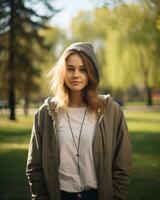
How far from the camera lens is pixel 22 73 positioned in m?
25.9

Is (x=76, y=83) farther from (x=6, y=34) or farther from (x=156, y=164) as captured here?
(x=6, y=34)

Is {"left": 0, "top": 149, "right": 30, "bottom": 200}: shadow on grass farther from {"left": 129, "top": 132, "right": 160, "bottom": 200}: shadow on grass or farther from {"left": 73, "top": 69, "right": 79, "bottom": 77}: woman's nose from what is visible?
{"left": 73, "top": 69, "right": 79, "bottom": 77}: woman's nose

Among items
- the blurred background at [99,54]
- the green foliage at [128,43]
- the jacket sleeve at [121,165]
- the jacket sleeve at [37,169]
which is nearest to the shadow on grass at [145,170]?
the blurred background at [99,54]

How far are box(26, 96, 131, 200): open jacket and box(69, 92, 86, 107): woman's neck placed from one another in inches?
4.5

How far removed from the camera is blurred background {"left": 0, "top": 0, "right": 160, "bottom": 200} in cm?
851

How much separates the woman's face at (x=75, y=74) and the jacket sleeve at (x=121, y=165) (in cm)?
30

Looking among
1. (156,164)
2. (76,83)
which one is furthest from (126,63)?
(76,83)

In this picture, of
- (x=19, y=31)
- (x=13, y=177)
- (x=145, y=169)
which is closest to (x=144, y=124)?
(x=19, y=31)

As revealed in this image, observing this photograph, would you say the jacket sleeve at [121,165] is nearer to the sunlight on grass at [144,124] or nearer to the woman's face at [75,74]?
the woman's face at [75,74]

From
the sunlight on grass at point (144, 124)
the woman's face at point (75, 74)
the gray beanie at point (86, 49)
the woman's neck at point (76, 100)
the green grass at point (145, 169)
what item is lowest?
the sunlight on grass at point (144, 124)

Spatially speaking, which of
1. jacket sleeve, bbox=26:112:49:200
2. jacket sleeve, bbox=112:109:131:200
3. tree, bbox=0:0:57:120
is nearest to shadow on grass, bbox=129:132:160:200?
jacket sleeve, bbox=112:109:131:200

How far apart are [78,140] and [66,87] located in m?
0.36

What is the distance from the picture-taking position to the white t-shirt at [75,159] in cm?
262

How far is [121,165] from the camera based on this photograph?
276 cm
